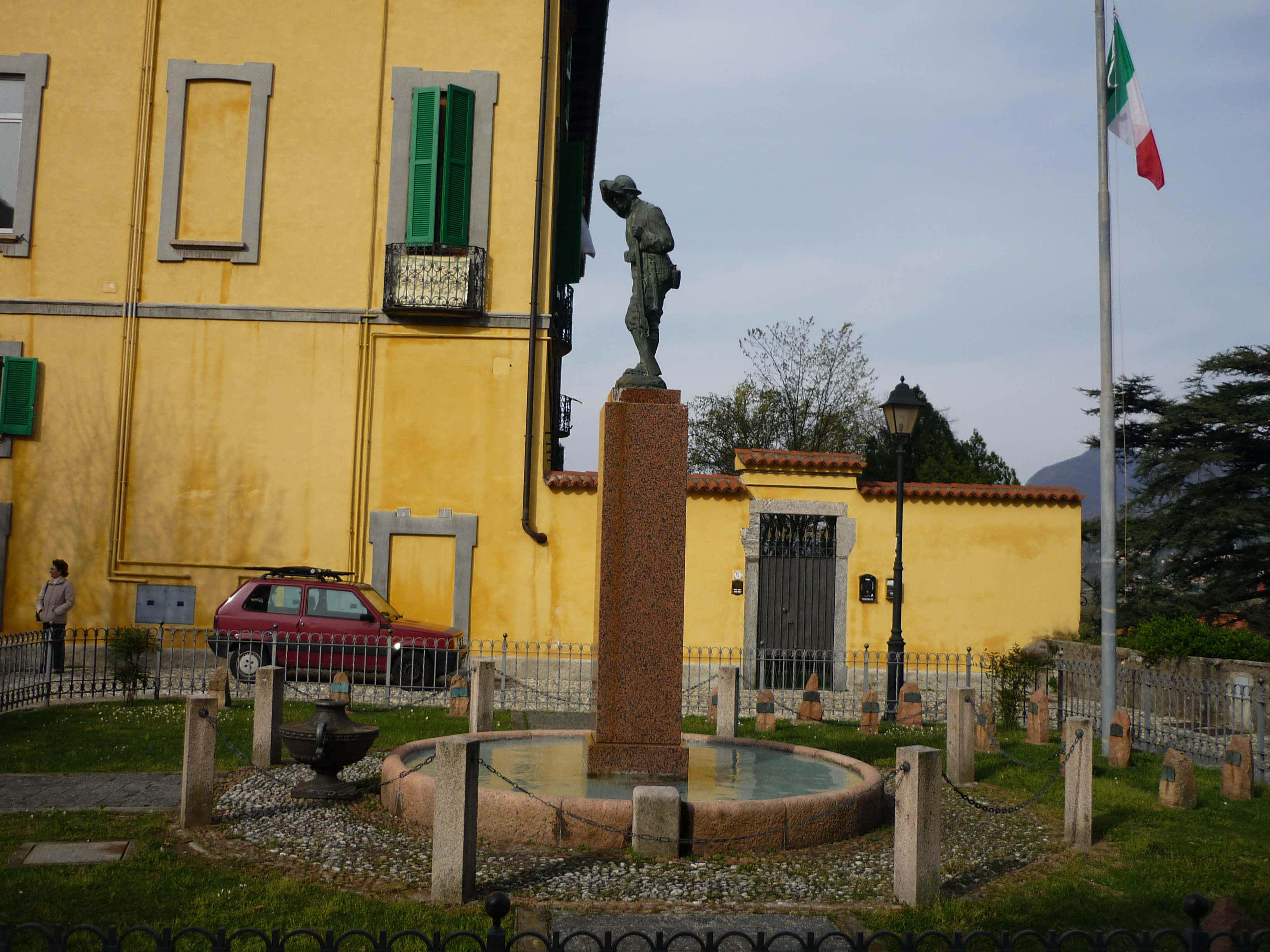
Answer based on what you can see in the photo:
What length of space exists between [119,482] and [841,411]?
22677mm

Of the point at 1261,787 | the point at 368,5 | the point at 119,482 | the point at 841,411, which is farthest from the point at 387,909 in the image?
the point at 841,411

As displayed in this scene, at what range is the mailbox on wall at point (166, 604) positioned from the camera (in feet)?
55.5

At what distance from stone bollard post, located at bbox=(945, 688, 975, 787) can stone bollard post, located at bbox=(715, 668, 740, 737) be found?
2169 millimetres

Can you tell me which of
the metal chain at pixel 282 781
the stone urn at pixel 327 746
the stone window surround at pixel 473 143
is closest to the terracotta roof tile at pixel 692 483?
the stone window surround at pixel 473 143

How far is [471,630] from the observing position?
17312 mm

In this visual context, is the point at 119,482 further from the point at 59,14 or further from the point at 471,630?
the point at 59,14

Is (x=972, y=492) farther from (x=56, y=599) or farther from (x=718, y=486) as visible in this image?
(x=56, y=599)

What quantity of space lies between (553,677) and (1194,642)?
350 inches

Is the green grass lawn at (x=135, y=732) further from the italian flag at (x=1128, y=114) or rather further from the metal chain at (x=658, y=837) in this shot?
the italian flag at (x=1128, y=114)

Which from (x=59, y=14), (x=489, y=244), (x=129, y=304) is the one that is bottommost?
(x=129, y=304)

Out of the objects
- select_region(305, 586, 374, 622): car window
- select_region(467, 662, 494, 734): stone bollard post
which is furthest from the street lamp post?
select_region(305, 586, 374, 622): car window

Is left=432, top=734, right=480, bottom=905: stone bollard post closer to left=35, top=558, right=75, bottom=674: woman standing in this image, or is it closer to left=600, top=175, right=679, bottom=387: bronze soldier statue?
left=600, top=175, right=679, bottom=387: bronze soldier statue

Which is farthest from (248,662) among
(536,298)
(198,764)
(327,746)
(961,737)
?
(961,737)

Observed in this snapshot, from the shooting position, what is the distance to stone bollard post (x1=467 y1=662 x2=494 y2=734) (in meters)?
10.8
